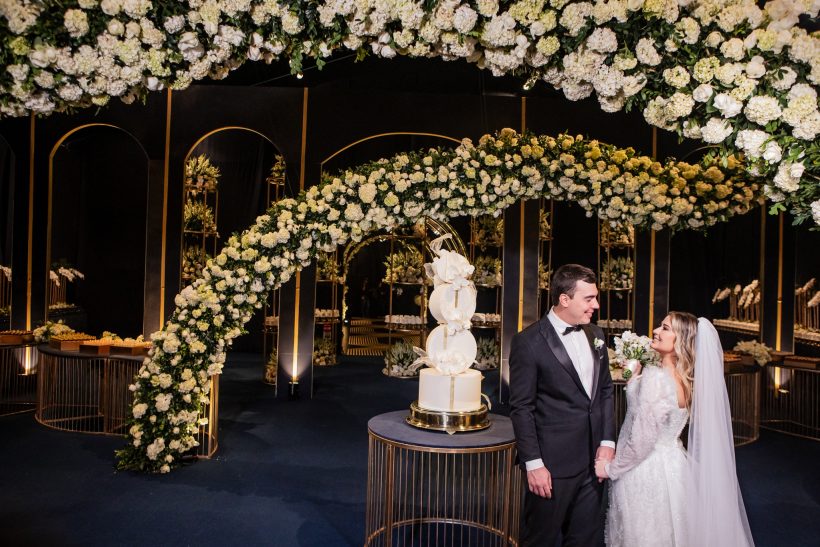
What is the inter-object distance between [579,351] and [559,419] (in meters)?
0.35

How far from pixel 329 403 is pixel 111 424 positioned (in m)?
2.66

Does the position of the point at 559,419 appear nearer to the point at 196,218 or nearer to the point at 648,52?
the point at 648,52

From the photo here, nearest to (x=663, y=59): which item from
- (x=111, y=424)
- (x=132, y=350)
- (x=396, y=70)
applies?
(x=132, y=350)

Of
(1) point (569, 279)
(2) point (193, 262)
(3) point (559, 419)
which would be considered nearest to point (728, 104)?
(1) point (569, 279)

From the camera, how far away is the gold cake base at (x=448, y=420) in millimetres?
3785

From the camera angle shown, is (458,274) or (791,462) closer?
(458,274)

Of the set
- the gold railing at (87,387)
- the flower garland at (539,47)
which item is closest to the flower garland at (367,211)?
the gold railing at (87,387)

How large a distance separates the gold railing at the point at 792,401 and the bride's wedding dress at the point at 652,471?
4.93 metres

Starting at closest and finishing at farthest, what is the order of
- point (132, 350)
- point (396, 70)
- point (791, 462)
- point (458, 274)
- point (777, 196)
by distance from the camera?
point (777, 196)
point (458, 274)
point (791, 462)
point (132, 350)
point (396, 70)

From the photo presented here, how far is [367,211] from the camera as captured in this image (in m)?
5.32

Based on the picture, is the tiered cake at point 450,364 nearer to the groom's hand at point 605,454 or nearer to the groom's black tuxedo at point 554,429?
the groom's black tuxedo at point 554,429

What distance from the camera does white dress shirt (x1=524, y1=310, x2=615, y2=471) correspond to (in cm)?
322

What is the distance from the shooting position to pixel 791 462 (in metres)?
6.29

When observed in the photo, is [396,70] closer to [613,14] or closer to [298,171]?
[298,171]
